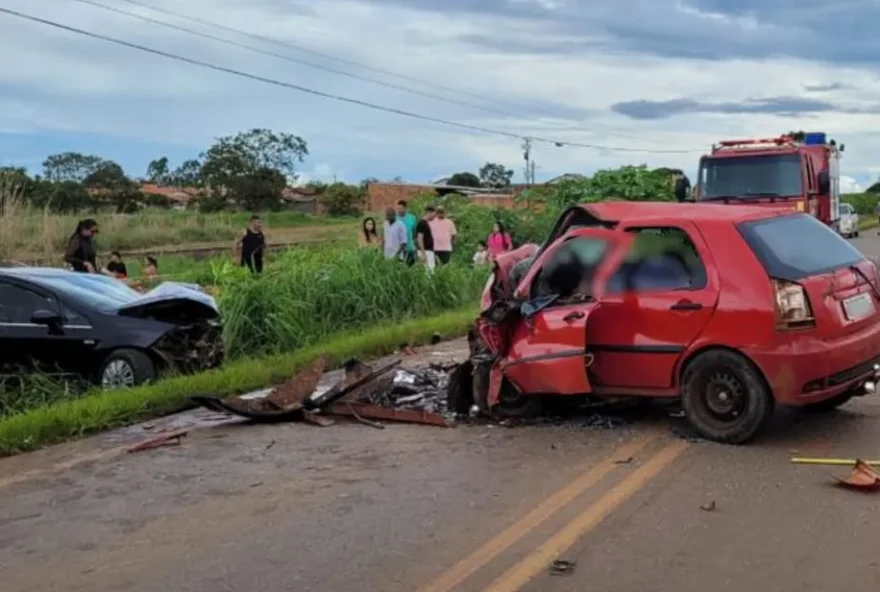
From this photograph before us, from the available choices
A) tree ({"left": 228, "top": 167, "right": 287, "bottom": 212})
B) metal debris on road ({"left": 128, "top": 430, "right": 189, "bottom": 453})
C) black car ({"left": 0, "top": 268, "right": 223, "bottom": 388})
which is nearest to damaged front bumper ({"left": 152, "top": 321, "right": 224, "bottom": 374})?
black car ({"left": 0, "top": 268, "right": 223, "bottom": 388})

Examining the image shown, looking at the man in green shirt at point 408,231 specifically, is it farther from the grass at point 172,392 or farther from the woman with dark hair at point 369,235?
the grass at point 172,392

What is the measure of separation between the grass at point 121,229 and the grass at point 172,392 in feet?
35.0

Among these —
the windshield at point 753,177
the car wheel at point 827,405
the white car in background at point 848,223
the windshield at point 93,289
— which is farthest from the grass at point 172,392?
the white car in background at point 848,223

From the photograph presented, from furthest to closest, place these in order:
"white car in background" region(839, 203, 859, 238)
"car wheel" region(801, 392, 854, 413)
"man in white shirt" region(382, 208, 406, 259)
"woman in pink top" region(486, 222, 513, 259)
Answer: "white car in background" region(839, 203, 859, 238), "woman in pink top" region(486, 222, 513, 259), "man in white shirt" region(382, 208, 406, 259), "car wheel" region(801, 392, 854, 413)

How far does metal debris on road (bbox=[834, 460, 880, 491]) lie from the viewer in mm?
6301

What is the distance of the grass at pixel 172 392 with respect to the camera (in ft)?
29.2

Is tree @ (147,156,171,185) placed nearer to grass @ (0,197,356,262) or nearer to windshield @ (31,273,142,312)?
grass @ (0,197,356,262)

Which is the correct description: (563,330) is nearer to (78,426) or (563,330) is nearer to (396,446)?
(396,446)

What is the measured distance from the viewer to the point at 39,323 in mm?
11070

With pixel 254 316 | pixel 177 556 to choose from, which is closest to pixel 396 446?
pixel 177 556

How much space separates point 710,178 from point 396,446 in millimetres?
13871

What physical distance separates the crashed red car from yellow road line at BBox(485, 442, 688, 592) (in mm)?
609

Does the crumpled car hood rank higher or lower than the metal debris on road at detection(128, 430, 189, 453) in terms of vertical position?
higher

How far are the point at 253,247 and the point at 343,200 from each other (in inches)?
1815
